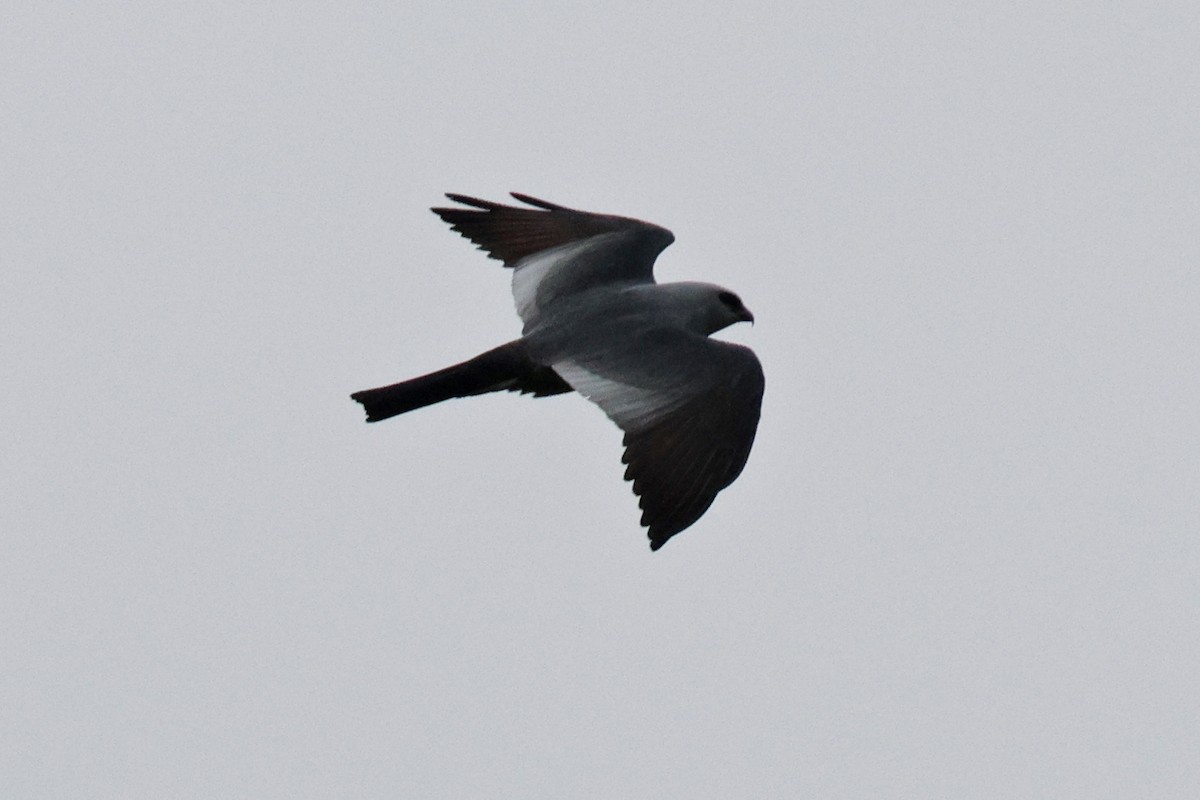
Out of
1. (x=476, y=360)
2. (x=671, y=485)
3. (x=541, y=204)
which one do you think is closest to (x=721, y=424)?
(x=671, y=485)

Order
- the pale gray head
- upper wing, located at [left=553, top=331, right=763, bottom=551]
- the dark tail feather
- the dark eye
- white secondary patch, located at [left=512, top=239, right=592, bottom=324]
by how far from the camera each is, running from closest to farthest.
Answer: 1. upper wing, located at [left=553, top=331, right=763, bottom=551]
2. the dark tail feather
3. the pale gray head
4. the dark eye
5. white secondary patch, located at [left=512, top=239, right=592, bottom=324]

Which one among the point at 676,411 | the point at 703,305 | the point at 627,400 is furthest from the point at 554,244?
the point at 676,411

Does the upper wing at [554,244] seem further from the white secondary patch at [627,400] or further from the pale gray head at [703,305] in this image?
the white secondary patch at [627,400]

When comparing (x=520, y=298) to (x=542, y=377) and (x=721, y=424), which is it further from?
(x=721, y=424)

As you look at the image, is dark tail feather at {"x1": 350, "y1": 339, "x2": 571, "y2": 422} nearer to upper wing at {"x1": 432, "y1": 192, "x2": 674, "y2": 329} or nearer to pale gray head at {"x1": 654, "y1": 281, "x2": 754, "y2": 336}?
upper wing at {"x1": 432, "y1": 192, "x2": 674, "y2": 329}

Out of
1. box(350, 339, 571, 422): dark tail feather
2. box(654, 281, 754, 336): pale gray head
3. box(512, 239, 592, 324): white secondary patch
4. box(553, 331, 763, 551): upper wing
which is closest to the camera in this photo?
box(553, 331, 763, 551): upper wing

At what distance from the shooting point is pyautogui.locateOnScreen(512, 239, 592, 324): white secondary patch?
13.8 m

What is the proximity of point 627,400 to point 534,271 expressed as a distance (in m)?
1.91

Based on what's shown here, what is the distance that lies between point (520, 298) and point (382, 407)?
1354 mm

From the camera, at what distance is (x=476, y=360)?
13.1 metres

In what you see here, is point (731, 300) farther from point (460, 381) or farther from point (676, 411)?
point (460, 381)

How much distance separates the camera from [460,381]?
13.1 meters

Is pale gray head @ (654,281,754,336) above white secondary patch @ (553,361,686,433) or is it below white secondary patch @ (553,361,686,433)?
above

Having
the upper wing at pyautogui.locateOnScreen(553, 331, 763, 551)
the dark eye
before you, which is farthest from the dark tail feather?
the dark eye
